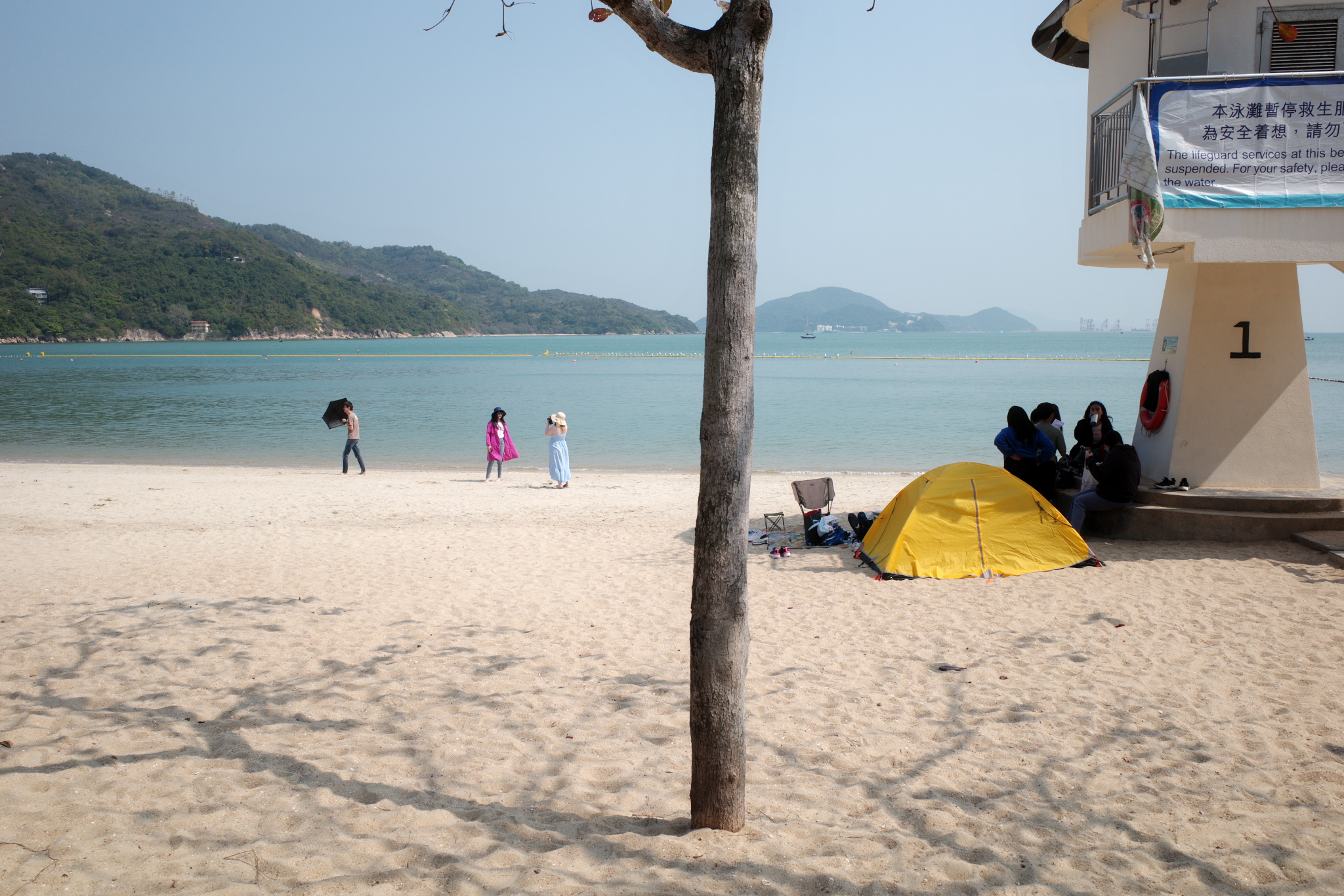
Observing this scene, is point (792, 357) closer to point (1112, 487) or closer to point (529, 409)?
point (529, 409)

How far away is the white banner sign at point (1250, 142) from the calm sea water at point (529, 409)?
12.0 m

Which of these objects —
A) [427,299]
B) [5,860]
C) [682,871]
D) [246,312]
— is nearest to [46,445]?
[5,860]

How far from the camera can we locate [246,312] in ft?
389

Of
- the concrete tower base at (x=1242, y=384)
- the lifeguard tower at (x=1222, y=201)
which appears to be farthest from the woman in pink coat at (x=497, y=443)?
the concrete tower base at (x=1242, y=384)

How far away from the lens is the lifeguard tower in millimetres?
7453

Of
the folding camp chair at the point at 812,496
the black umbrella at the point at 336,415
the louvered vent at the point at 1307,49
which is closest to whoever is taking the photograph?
the louvered vent at the point at 1307,49

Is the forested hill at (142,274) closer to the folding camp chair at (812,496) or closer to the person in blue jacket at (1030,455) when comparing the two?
the folding camp chair at (812,496)

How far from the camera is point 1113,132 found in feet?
27.7

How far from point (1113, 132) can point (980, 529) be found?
15.1ft

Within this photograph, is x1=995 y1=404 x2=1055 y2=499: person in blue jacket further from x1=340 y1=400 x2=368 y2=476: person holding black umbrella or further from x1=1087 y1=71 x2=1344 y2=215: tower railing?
x1=340 y1=400 x2=368 y2=476: person holding black umbrella

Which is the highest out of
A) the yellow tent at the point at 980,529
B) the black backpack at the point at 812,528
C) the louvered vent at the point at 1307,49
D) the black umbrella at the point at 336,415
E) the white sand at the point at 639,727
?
the louvered vent at the point at 1307,49

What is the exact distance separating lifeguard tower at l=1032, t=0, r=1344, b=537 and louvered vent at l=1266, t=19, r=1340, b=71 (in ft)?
0.04

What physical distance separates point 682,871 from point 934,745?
73.1 inches

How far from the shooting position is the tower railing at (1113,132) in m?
7.42
